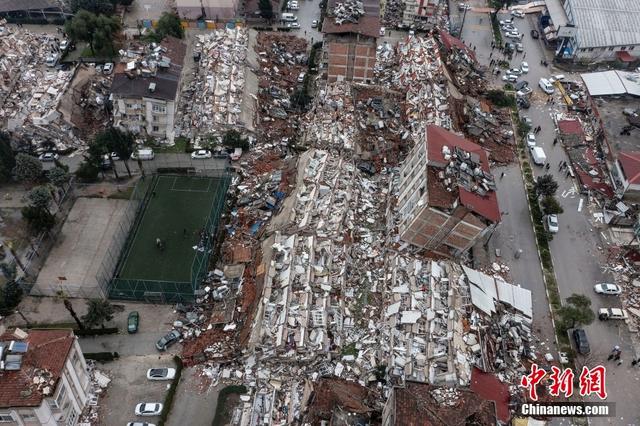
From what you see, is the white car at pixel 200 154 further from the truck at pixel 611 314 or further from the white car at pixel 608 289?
the truck at pixel 611 314

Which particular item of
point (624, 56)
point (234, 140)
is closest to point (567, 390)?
point (234, 140)

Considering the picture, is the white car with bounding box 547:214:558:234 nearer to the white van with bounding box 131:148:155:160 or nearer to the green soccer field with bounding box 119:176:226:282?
the green soccer field with bounding box 119:176:226:282

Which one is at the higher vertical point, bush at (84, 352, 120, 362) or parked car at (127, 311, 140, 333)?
parked car at (127, 311, 140, 333)

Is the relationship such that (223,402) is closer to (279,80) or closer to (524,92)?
(279,80)

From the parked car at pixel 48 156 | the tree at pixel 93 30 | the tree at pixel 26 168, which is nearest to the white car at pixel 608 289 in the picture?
the tree at pixel 26 168

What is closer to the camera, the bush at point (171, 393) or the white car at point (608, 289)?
the bush at point (171, 393)

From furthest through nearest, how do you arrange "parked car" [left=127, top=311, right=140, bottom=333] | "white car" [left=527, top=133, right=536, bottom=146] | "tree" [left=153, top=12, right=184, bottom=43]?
"tree" [left=153, top=12, right=184, bottom=43]
"white car" [left=527, top=133, right=536, bottom=146]
"parked car" [left=127, top=311, right=140, bottom=333]

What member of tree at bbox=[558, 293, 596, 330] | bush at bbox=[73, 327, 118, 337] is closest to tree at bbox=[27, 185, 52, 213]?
bush at bbox=[73, 327, 118, 337]
